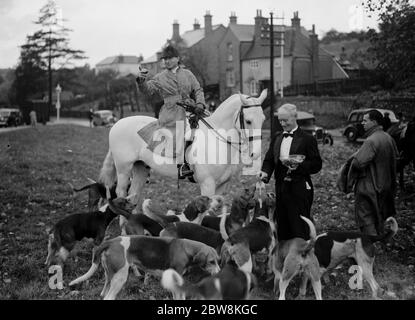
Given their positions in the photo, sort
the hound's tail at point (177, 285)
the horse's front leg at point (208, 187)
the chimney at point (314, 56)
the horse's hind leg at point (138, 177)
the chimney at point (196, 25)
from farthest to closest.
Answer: the chimney at point (196, 25), the chimney at point (314, 56), the horse's hind leg at point (138, 177), the horse's front leg at point (208, 187), the hound's tail at point (177, 285)

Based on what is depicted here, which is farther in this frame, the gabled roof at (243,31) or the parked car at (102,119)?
the gabled roof at (243,31)

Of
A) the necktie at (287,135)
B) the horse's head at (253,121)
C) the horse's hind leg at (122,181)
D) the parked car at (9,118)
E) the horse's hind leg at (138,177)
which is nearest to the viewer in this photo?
the necktie at (287,135)

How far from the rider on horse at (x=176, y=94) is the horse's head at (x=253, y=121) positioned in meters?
0.90

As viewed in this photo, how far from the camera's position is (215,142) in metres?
8.57

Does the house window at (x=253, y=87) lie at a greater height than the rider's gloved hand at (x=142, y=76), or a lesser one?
greater

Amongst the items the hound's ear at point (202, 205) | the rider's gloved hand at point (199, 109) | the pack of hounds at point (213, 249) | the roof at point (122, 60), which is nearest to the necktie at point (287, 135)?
the pack of hounds at point (213, 249)

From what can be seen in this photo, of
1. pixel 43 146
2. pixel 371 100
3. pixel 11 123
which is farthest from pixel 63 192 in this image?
pixel 11 123

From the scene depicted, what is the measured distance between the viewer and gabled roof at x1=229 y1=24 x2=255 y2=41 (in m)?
58.9

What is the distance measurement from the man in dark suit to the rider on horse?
2.24m

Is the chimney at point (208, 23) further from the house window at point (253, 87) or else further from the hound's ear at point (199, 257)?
the hound's ear at point (199, 257)

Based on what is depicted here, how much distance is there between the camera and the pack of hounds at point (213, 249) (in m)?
5.27

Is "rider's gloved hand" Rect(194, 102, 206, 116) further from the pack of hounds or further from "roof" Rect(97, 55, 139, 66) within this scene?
"roof" Rect(97, 55, 139, 66)

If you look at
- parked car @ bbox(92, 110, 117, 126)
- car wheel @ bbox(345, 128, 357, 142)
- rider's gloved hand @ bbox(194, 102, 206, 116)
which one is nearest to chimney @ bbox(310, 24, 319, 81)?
parked car @ bbox(92, 110, 117, 126)
